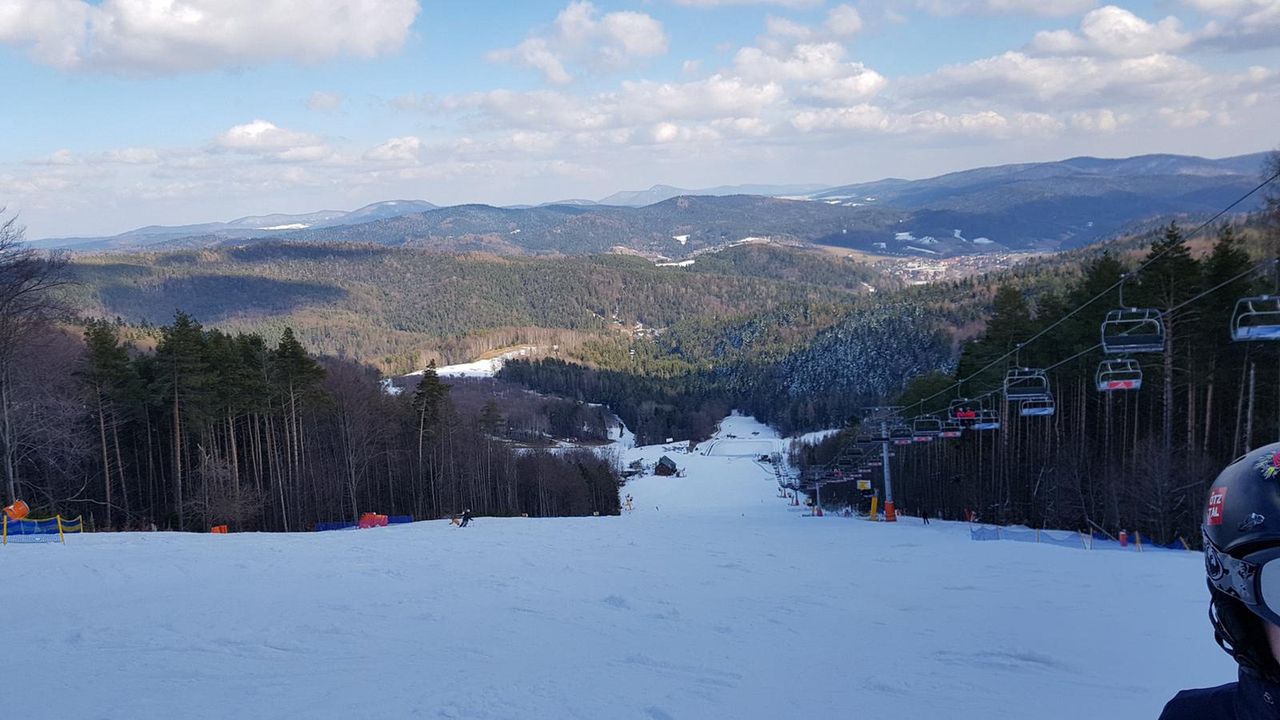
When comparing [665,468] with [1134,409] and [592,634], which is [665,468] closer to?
[1134,409]

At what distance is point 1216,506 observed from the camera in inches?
80.5

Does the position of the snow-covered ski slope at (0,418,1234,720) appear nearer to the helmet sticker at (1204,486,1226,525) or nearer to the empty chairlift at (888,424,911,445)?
the helmet sticker at (1204,486,1226,525)

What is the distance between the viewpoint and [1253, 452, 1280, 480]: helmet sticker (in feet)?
6.28

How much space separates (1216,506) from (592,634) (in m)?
7.35

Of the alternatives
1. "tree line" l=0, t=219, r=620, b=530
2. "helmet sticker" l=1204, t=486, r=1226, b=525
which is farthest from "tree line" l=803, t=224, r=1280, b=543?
"tree line" l=0, t=219, r=620, b=530

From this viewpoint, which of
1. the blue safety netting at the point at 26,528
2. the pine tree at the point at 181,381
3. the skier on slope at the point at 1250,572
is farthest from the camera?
the pine tree at the point at 181,381

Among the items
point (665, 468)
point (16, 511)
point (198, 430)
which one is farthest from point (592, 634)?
point (665, 468)

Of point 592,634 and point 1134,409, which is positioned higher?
point 592,634

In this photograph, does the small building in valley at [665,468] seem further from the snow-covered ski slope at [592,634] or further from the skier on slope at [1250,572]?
the skier on slope at [1250,572]

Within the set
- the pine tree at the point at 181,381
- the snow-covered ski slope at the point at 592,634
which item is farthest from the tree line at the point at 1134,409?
the pine tree at the point at 181,381

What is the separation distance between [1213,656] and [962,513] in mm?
35464

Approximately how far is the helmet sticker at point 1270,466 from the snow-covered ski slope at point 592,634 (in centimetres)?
487

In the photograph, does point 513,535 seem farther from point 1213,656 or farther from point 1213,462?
point 1213,462

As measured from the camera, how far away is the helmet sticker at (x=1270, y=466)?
75.4 inches
